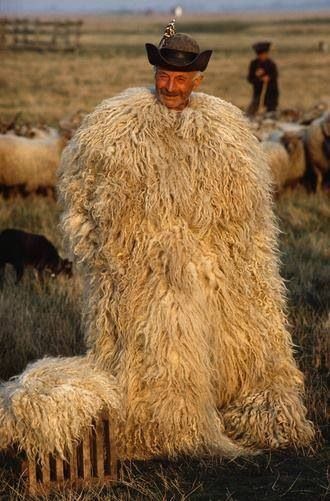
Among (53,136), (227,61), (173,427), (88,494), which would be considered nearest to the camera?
(88,494)

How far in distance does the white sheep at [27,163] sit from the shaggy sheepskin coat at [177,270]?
25.0 ft

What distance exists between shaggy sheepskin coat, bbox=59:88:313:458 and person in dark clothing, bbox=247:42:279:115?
13268mm

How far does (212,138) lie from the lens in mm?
5137

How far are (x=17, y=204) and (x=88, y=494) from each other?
7.78 m

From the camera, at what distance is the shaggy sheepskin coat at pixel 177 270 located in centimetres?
505

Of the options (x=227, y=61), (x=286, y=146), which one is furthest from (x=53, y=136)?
(x=227, y=61)

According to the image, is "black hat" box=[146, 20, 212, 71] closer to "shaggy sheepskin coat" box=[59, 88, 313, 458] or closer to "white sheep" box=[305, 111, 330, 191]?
"shaggy sheepskin coat" box=[59, 88, 313, 458]

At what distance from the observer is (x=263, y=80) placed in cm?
1859

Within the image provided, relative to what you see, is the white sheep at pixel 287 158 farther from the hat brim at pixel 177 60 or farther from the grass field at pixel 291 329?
the hat brim at pixel 177 60

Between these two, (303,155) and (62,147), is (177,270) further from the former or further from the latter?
(303,155)

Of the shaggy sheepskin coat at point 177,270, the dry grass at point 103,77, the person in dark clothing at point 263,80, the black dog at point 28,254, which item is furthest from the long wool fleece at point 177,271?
the dry grass at point 103,77

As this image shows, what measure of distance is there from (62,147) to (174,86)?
830cm

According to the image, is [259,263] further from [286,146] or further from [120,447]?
[286,146]

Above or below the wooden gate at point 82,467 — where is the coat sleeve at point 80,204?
above
